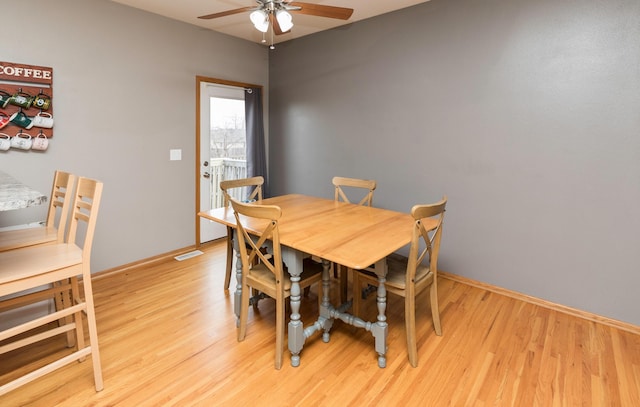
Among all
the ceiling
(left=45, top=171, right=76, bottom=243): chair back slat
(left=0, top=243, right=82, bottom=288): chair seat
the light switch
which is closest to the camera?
(left=0, top=243, right=82, bottom=288): chair seat

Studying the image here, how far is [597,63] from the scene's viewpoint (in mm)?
2385

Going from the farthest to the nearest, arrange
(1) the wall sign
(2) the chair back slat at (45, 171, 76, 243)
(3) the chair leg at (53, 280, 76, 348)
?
(1) the wall sign → (3) the chair leg at (53, 280, 76, 348) → (2) the chair back slat at (45, 171, 76, 243)

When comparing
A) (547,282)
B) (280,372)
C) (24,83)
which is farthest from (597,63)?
(24,83)

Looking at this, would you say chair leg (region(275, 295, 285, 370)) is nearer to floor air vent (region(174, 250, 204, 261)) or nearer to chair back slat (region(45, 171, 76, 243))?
chair back slat (region(45, 171, 76, 243))

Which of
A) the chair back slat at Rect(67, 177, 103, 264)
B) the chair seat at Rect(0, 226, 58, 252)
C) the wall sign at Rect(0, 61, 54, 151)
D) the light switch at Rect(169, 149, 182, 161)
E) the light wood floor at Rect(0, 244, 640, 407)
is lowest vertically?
the light wood floor at Rect(0, 244, 640, 407)

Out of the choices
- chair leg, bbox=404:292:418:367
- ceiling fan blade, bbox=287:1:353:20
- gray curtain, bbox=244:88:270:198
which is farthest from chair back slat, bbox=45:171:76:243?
gray curtain, bbox=244:88:270:198

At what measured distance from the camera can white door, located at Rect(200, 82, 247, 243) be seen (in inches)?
154

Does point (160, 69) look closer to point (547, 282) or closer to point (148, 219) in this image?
point (148, 219)

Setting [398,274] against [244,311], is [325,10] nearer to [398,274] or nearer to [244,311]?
[398,274]

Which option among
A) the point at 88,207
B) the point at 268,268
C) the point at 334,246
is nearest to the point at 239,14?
the point at 88,207

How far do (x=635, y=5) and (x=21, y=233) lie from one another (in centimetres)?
413

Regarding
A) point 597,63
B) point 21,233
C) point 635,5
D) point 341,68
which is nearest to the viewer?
point 21,233

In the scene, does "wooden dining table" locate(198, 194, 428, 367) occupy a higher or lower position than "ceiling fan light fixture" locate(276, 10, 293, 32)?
lower

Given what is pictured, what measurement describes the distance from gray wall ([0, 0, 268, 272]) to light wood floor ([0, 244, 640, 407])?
3.11 feet
